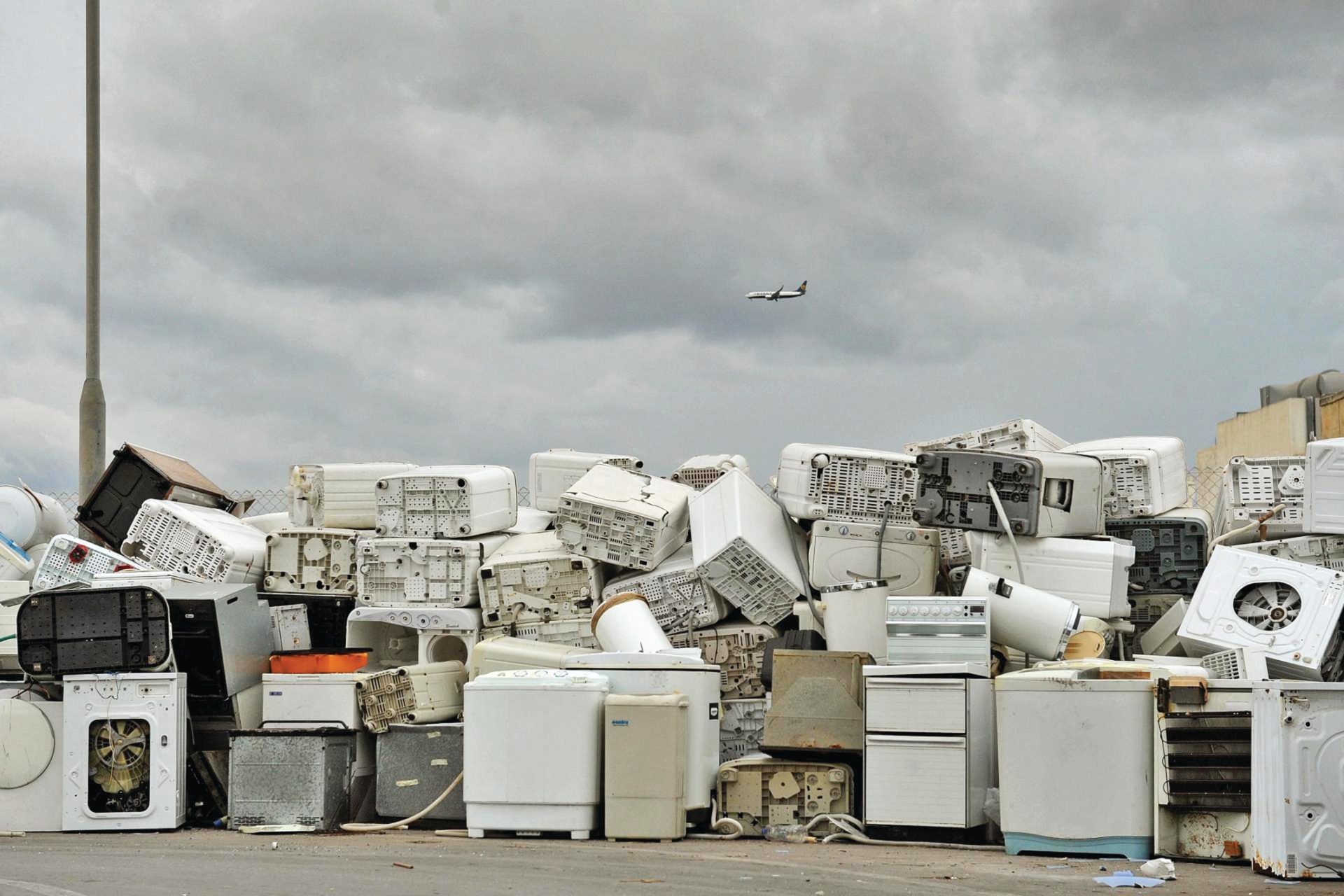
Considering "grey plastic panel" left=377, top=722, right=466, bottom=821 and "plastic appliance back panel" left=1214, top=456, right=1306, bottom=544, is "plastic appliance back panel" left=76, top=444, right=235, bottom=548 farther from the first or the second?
"plastic appliance back panel" left=1214, top=456, right=1306, bottom=544

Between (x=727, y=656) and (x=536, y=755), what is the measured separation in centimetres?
206

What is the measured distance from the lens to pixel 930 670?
797cm

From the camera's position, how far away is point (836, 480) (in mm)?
10156

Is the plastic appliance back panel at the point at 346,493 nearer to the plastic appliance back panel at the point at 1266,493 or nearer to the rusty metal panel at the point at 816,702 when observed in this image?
the rusty metal panel at the point at 816,702

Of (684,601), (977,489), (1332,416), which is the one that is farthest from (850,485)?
(1332,416)

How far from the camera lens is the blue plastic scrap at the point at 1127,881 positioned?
6.57m

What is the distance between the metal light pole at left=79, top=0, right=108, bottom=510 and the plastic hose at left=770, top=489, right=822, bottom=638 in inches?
284

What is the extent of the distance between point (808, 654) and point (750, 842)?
118 cm

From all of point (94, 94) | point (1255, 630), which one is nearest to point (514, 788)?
point (1255, 630)

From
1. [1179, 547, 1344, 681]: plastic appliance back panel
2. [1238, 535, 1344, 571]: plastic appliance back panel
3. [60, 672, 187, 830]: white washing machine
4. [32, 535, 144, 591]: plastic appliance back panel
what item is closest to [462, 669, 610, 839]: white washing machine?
[60, 672, 187, 830]: white washing machine

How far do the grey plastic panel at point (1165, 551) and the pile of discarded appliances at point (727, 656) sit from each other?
1.0 inches

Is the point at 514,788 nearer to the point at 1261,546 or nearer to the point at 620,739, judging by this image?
the point at 620,739

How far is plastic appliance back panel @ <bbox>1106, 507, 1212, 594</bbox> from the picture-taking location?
1005 cm

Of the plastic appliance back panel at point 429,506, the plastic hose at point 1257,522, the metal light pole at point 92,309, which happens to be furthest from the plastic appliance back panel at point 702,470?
the metal light pole at point 92,309
